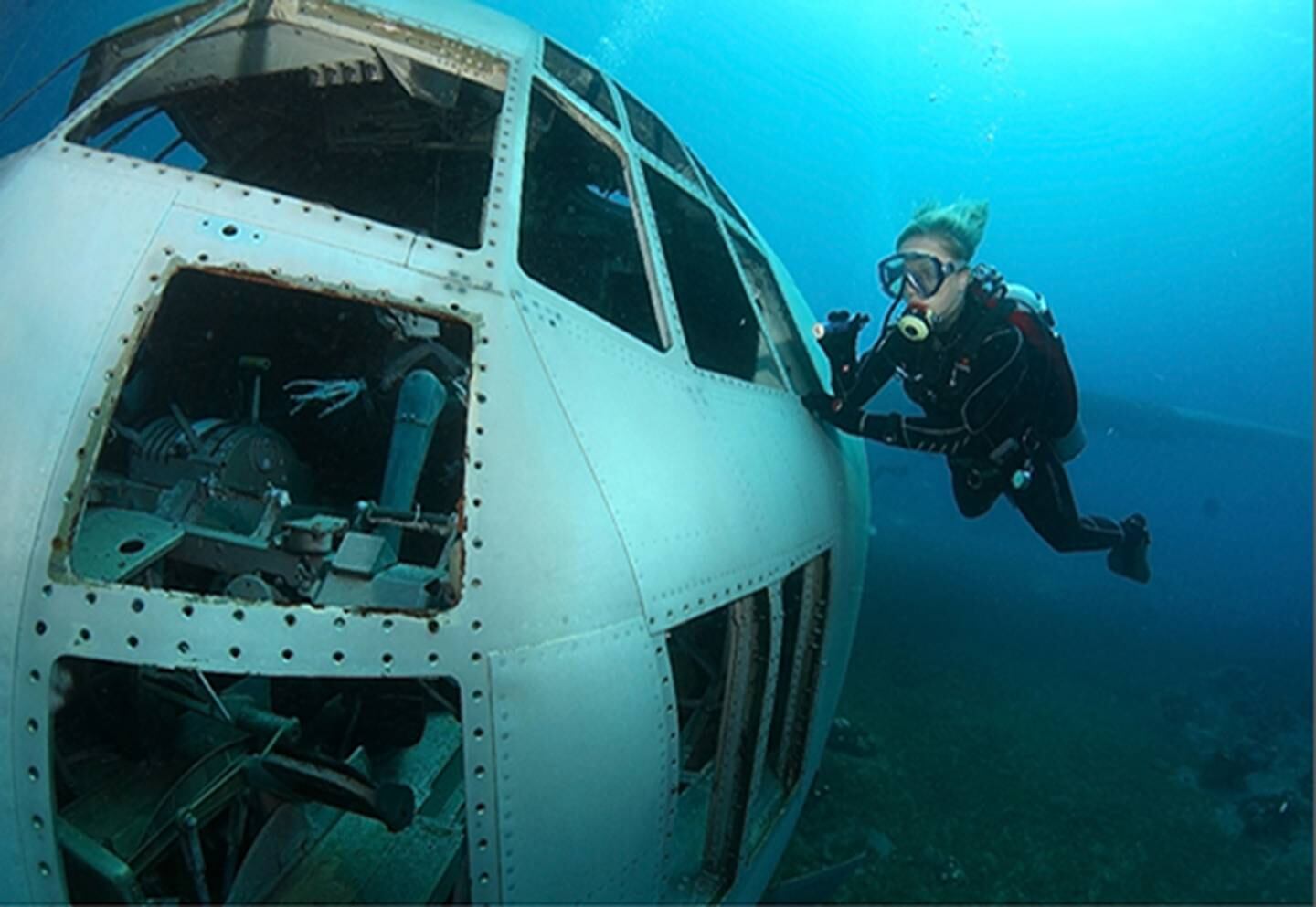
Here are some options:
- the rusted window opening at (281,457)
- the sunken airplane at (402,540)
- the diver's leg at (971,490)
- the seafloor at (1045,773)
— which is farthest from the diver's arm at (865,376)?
the seafloor at (1045,773)

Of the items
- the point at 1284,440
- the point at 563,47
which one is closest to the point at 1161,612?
the point at 563,47

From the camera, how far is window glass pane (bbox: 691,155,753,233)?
16.2 ft

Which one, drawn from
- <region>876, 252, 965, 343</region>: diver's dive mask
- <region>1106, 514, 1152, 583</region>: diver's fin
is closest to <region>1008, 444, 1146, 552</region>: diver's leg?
<region>1106, 514, 1152, 583</region>: diver's fin

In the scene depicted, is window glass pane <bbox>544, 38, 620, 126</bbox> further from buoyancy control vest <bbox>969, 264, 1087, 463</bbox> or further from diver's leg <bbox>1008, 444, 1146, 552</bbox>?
diver's leg <bbox>1008, 444, 1146, 552</bbox>

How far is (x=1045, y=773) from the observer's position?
9352 millimetres

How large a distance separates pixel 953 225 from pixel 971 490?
1.95 meters

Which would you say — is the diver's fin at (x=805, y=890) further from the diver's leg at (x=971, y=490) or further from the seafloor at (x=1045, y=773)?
the diver's leg at (x=971, y=490)

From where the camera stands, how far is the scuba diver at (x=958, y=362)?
4.45 m

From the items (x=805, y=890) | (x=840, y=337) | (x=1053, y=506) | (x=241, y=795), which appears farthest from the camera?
(x=1053, y=506)

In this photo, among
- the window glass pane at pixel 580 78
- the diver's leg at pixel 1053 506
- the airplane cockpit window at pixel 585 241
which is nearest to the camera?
the window glass pane at pixel 580 78

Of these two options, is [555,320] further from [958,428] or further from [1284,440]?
[1284,440]

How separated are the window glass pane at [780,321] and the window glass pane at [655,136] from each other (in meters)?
0.57

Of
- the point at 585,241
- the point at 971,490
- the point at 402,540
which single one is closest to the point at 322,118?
the point at 585,241

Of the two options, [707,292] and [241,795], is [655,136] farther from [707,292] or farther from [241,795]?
[241,795]
